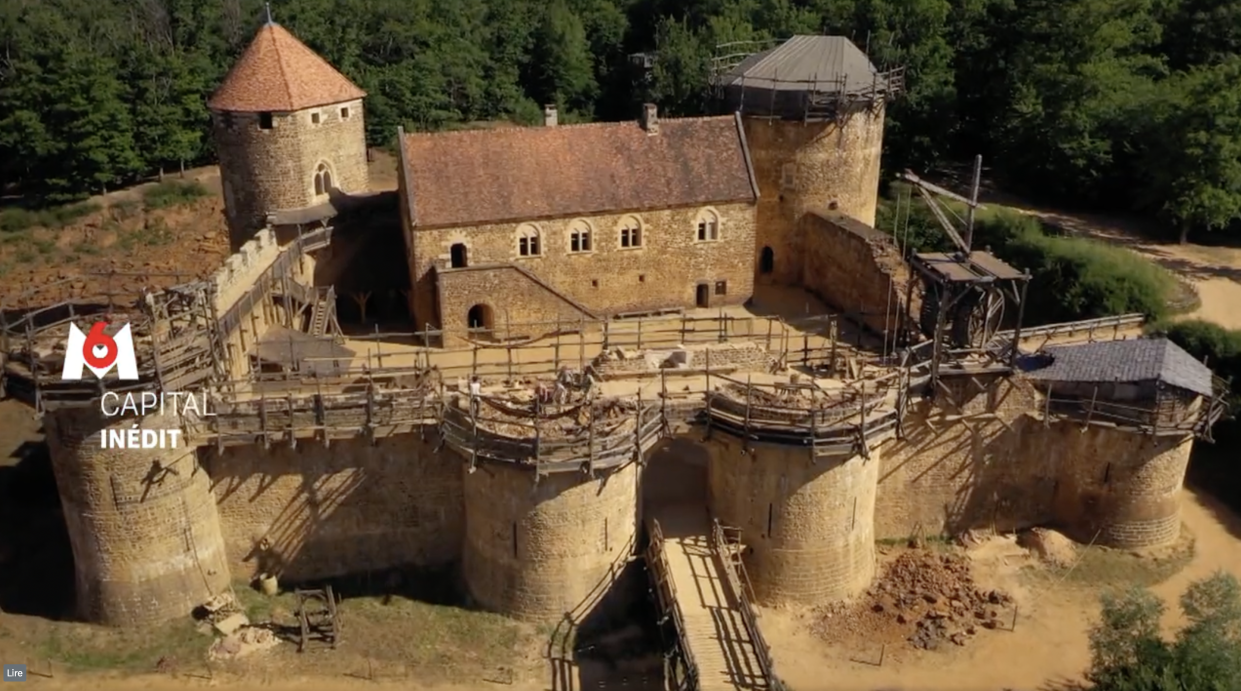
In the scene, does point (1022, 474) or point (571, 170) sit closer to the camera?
point (1022, 474)

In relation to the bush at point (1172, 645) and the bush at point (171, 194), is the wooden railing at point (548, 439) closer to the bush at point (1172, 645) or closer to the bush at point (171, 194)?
the bush at point (1172, 645)

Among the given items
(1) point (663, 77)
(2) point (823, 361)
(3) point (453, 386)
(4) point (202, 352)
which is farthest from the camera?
(1) point (663, 77)

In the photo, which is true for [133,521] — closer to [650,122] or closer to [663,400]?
[663,400]

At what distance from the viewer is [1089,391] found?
28.7 metres

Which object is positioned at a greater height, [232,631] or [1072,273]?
[1072,273]

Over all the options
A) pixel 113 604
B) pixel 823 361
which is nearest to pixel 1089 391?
pixel 823 361

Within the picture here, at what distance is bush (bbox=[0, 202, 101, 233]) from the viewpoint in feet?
200

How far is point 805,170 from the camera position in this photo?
40.0m

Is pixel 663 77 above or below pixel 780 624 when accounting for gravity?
above

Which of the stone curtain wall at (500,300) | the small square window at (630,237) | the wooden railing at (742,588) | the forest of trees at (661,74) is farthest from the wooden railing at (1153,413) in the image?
the forest of trees at (661,74)

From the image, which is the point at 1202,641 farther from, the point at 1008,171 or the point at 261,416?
the point at 1008,171

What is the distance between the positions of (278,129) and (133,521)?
51.0ft

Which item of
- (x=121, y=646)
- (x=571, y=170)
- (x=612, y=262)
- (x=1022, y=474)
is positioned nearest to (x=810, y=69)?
(x=571, y=170)

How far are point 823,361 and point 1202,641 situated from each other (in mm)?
12018
